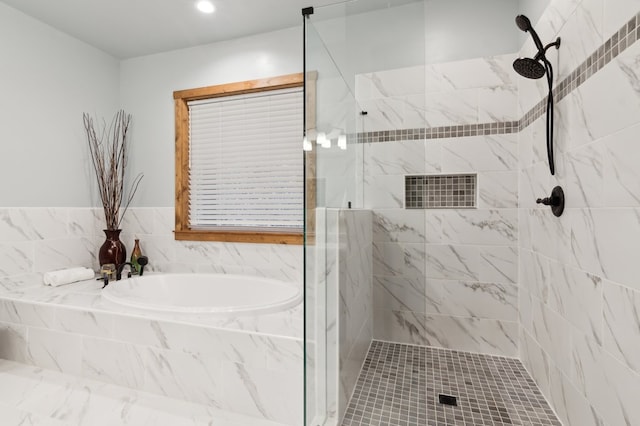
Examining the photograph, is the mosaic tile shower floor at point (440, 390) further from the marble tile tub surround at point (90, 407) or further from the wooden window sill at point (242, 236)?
the wooden window sill at point (242, 236)

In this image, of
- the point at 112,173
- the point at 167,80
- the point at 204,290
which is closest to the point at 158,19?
the point at 167,80

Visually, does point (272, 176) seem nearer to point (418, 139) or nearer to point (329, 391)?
point (418, 139)

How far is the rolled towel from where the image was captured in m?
2.41

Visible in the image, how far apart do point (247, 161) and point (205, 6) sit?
118cm

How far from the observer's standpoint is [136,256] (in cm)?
291

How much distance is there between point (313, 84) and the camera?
1.09 m

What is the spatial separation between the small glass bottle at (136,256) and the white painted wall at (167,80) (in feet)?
1.33

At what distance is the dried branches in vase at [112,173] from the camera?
Result: 284 cm

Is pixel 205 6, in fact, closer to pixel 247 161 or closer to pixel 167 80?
pixel 167 80

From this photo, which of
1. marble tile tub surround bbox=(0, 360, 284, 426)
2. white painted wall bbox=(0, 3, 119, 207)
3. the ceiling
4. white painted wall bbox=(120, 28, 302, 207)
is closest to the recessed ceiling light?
the ceiling

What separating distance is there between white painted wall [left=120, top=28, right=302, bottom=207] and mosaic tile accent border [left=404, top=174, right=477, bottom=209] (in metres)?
1.60

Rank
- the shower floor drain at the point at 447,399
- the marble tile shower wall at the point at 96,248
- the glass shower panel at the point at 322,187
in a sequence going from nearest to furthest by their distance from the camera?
the glass shower panel at the point at 322,187
the shower floor drain at the point at 447,399
the marble tile shower wall at the point at 96,248

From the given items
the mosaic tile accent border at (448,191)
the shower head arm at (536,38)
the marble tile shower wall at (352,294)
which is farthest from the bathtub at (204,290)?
the shower head arm at (536,38)

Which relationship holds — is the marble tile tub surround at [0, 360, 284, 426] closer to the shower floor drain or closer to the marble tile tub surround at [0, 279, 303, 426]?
the marble tile tub surround at [0, 279, 303, 426]
